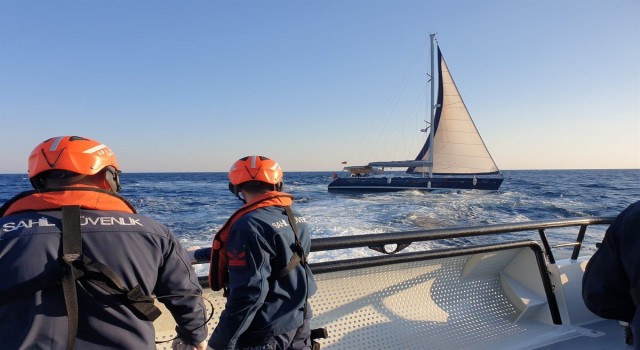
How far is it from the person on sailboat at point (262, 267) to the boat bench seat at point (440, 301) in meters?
0.55

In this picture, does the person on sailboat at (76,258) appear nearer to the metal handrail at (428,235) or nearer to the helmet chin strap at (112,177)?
the helmet chin strap at (112,177)

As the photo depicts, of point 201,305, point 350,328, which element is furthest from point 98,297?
point 350,328

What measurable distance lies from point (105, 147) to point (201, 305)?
73 centimetres

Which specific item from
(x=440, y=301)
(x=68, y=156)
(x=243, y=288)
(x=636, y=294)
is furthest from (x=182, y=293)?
(x=440, y=301)

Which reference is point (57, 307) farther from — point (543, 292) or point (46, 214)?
point (543, 292)

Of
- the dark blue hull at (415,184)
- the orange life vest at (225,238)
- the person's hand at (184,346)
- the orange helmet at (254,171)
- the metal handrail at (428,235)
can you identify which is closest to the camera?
the person's hand at (184,346)

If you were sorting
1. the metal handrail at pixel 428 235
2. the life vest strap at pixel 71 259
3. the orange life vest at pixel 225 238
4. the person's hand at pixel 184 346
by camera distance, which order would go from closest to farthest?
the life vest strap at pixel 71 259, the person's hand at pixel 184 346, the orange life vest at pixel 225 238, the metal handrail at pixel 428 235

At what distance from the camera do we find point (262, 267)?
1.73 m

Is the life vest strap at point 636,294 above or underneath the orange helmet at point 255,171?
underneath

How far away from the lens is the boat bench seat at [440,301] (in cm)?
284

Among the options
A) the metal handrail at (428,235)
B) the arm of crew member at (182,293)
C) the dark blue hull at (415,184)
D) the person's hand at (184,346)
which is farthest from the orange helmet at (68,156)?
the dark blue hull at (415,184)

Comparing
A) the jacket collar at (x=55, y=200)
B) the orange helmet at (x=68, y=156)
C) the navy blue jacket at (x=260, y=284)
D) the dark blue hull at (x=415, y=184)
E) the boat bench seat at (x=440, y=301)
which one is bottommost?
the dark blue hull at (x=415, y=184)

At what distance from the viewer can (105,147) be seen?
1.47m

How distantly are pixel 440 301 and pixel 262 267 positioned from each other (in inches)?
83.6
